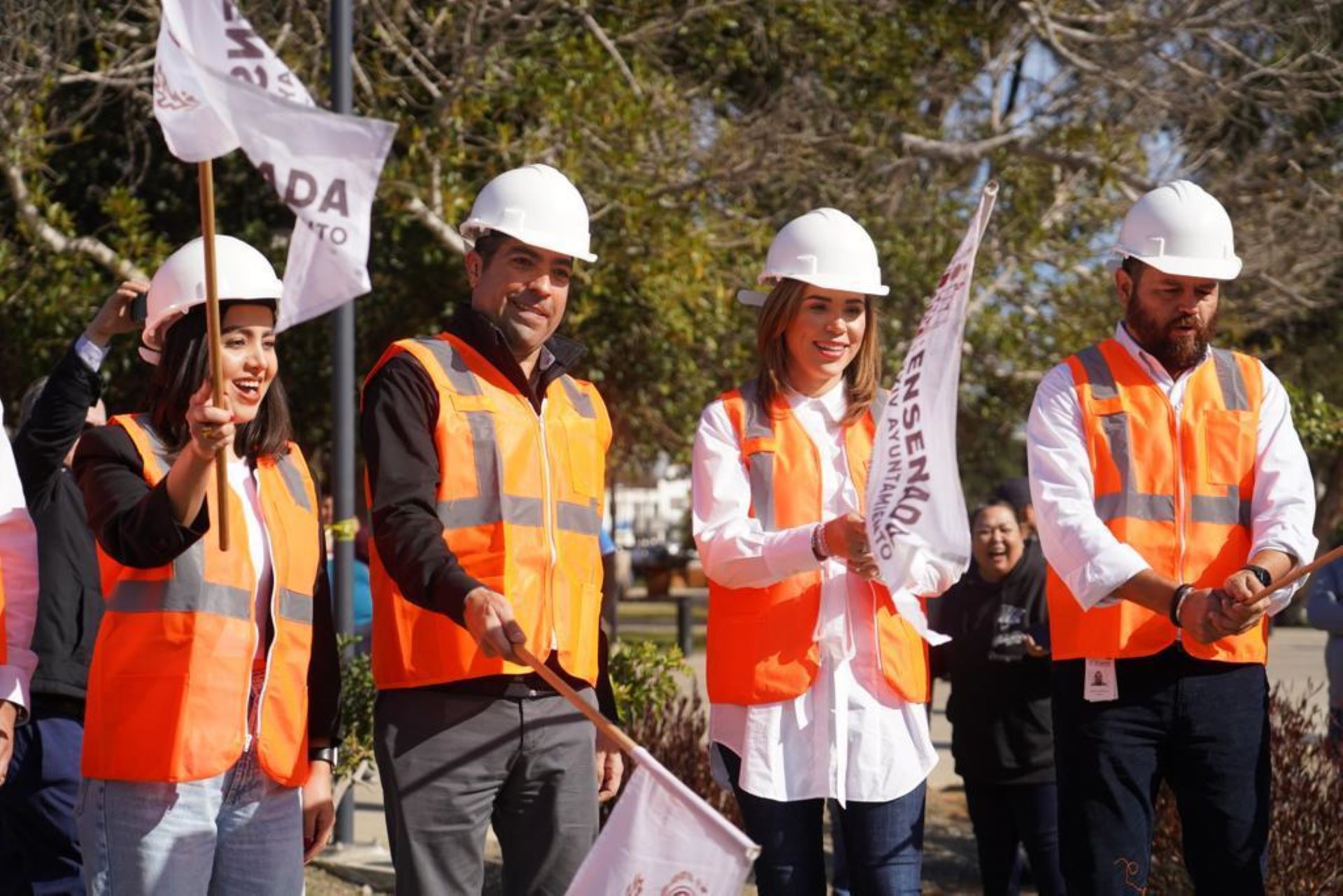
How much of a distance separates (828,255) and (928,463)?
0.84 meters

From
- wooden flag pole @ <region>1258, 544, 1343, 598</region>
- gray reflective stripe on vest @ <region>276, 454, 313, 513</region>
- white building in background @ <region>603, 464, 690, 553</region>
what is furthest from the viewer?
white building in background @ <region>603, 464, 690, 553</region>

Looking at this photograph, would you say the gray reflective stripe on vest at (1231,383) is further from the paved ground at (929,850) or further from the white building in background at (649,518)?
the white building in background at (649,518)

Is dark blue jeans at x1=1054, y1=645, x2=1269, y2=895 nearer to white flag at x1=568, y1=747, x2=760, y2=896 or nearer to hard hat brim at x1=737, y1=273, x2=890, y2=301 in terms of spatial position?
hard hat brim at x1=737, y1=273, x2=890, y2=301

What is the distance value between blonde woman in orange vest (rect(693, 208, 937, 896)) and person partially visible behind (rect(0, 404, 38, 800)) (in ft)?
4.82

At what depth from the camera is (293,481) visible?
4031 millimetres

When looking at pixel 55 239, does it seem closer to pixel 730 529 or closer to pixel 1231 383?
pixel 730 529

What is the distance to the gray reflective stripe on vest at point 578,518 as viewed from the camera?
13.1ft

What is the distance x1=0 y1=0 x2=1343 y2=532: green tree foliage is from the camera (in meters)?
11.6

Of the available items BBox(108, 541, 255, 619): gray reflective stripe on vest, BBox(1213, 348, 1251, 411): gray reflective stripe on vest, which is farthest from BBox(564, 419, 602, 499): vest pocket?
BBox(1213, 348, 1251, 411): gray reflective stripe on vest

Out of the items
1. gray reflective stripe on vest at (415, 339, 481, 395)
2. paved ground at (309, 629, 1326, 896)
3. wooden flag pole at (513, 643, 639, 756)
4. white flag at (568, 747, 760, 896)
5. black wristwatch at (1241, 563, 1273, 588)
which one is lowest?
paved ground at (309, 629, 1326, 896)

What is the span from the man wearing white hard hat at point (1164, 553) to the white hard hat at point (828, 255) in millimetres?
550

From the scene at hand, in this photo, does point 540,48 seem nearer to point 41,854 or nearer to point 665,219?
point 665,219

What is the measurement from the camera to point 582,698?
387 centimetres

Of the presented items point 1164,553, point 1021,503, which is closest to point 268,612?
point 1164,553
